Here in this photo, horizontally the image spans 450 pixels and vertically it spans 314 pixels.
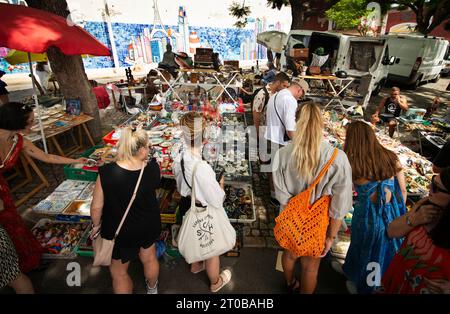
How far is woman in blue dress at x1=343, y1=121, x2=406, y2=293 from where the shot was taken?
86.0 inches

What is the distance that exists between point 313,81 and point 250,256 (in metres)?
7.76

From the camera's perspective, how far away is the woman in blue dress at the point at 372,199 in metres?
2.19

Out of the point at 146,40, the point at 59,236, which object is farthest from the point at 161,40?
the point at 59,236

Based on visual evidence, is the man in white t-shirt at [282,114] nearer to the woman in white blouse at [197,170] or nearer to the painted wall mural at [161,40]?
the woman in white blouse at [197,170]

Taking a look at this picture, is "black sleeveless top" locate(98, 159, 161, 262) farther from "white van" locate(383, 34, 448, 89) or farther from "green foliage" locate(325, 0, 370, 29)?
"green foliage" locate(325, 0, 370, 29)

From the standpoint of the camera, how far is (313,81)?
9000 mm

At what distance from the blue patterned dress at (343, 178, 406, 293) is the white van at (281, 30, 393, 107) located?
7687 mm

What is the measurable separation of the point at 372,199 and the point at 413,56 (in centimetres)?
1475

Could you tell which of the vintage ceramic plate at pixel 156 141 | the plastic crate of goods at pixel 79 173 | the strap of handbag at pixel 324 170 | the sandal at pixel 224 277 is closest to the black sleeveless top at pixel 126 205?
the sandal at pixel 224 277

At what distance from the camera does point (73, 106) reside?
5832 mm

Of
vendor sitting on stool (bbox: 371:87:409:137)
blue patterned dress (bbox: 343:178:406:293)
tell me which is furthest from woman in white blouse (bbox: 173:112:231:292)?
vendor sitting on stool (bbox: 371:87:409:137)

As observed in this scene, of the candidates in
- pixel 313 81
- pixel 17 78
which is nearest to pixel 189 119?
pixel 313 81

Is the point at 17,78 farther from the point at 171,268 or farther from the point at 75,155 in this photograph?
the point at 171,268

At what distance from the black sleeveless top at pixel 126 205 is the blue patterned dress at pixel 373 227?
2.05 metres
